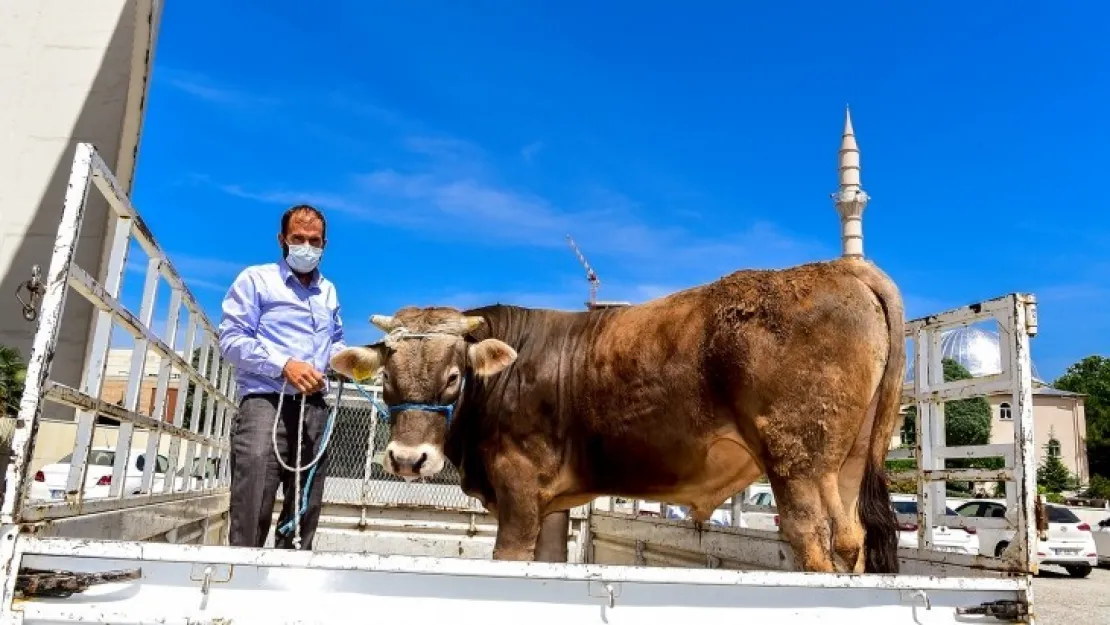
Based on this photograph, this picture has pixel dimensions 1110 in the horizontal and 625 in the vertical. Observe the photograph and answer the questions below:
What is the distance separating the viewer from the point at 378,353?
16.0ft

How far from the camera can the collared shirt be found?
176 inches

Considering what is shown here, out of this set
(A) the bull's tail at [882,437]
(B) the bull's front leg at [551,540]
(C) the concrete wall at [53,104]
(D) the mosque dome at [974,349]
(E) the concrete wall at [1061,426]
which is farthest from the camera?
(D) the mosque dome at [974,349]

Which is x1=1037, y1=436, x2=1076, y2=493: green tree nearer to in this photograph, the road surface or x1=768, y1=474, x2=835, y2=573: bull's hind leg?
the road surface

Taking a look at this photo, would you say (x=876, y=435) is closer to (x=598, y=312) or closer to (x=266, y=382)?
(x=598, y=312)

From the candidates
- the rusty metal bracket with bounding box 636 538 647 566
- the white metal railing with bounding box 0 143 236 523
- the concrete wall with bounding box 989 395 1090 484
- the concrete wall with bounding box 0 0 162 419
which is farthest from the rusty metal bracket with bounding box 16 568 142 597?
the concrete wall with bounding box 989 395 1090 484

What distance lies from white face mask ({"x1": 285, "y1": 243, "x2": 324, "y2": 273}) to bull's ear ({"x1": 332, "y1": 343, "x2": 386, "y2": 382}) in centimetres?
51

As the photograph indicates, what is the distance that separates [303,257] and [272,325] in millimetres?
403

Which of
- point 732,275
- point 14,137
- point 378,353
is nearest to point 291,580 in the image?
point 378,353

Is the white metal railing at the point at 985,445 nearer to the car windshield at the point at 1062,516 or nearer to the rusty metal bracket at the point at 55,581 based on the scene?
the rusty metal bracket at the point at 55,581

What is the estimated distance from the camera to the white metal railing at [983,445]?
12.6 ft

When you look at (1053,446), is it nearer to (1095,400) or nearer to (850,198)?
(1095,400)

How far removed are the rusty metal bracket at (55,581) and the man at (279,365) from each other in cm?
191

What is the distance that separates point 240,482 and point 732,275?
279cm

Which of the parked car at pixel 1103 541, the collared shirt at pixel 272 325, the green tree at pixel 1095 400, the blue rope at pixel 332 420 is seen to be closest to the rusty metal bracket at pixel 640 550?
the blue rope at pixel 332 420
